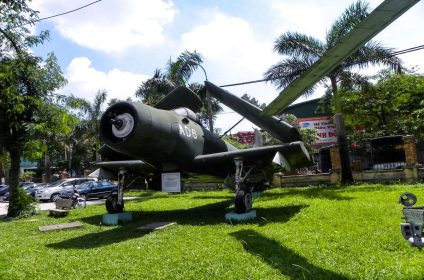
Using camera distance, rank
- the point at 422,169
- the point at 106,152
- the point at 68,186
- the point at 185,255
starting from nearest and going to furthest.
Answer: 1. the point at 185,255
2. the point at 106,152
3. the point at 422,169
4. the point at 68,186

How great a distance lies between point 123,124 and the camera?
10.0 meters

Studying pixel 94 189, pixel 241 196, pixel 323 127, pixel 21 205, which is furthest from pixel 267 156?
pixel 323 127

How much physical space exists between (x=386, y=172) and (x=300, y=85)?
1800 cm

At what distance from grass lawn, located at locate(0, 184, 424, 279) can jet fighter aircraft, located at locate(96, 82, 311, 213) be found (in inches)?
67.2

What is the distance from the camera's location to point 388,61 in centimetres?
2080

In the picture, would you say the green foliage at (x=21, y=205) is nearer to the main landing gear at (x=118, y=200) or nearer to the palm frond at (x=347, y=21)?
the main landing gear at (x=118, y=200)

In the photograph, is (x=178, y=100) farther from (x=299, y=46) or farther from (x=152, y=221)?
(x=299, y=46)

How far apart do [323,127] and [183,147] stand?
111ft

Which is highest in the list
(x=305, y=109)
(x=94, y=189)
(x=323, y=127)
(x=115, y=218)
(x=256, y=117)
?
(x=305, y=109)

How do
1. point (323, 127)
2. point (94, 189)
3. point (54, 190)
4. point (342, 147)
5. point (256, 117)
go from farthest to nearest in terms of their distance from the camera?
point (323, 127) < point (54, 190) < point (94, 189) < point (342, 147) < point (256, 117)

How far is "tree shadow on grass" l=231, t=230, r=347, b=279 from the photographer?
5535mm

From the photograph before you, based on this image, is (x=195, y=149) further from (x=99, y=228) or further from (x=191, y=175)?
(x=99, y=228)

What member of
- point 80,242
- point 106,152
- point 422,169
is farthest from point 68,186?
point 422,169

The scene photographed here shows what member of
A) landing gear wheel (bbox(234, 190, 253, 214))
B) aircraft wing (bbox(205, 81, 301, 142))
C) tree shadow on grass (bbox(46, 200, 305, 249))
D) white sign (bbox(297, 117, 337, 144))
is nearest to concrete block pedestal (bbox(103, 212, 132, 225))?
tree shadow on grass (bbox(46, 200, 305, 249))
